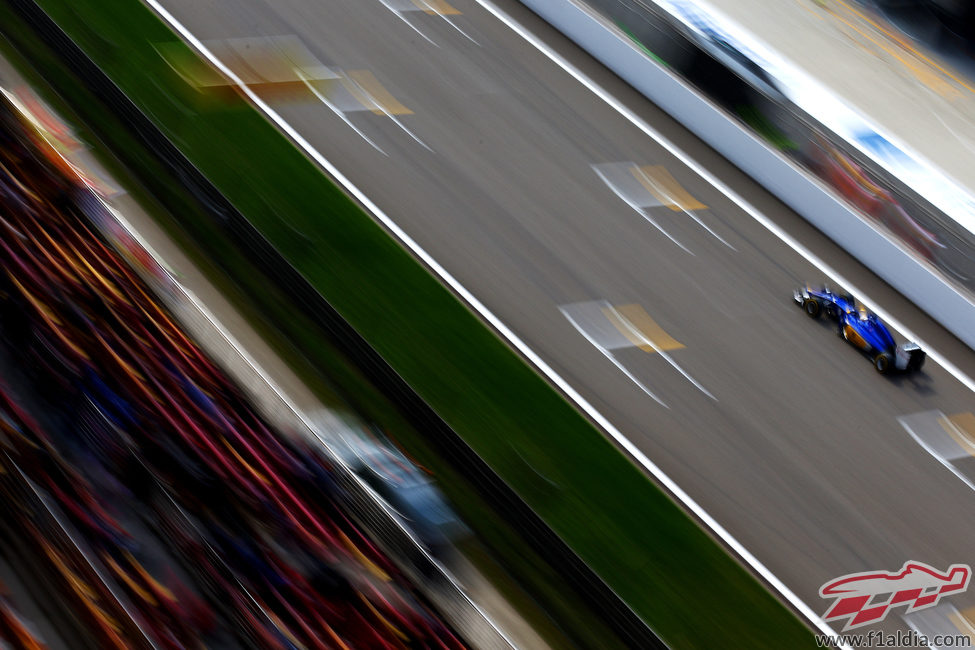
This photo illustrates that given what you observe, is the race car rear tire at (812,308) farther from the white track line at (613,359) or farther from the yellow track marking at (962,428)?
the white track line at (613,359)

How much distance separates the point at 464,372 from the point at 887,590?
682cm

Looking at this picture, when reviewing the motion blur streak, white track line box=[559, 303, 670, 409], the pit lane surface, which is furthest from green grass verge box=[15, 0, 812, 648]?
white track line box=[559, 303, 670, 409]

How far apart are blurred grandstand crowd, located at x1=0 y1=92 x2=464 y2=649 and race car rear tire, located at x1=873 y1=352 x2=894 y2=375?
957 cm

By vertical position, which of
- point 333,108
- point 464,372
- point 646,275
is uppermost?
point 646,275

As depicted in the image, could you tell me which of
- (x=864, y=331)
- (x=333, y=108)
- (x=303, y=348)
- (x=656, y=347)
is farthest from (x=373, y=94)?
(x=864, y=331)

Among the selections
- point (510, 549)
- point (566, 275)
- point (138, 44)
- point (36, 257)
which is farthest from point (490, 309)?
point (138, 44)

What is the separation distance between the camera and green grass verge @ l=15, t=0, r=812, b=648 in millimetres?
14086

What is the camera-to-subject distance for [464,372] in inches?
640

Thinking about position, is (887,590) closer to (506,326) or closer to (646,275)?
(646,275)

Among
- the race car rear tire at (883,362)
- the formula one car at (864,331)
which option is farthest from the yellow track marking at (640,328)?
the race car rear tire at (883,362)

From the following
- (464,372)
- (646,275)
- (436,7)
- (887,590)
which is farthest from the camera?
(436,7)

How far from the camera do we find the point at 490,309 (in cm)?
1773

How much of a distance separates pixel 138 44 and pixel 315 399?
9.61m

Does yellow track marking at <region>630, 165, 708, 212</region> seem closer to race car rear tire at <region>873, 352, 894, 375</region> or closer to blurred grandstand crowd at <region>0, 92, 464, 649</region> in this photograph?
race car rear tire at <region>873, 352, 894, 375</region>
